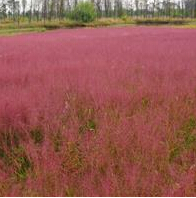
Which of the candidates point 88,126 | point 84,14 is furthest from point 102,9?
point 88,126

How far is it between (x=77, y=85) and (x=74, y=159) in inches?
115

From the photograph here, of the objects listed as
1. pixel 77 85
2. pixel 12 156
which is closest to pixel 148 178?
Answer: pixel 12 156

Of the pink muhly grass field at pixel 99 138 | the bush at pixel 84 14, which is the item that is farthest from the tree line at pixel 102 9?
the pink muhly grass field at pixel 99 138

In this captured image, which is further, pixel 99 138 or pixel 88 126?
pixel 88 126

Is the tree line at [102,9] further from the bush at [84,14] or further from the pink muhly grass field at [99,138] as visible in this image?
the pink muhly grass field at [99,138]

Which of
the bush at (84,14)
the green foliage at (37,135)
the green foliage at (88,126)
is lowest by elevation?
the green foliage at (37,135)

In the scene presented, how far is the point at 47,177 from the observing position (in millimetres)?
3043

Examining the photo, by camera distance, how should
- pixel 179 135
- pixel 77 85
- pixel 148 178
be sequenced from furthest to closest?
pixel 77 85 → pixel 179 135 → pixel 148 178

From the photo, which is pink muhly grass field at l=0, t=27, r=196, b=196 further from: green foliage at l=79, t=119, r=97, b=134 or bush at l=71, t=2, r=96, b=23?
bush at l=71, t=2, r=96, b=23

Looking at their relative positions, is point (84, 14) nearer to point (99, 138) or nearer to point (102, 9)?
point (102, 9)

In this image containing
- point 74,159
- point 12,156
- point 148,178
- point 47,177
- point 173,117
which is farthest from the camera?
point 173,117

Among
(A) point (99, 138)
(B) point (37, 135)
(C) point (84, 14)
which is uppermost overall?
(C) point (84, 14)

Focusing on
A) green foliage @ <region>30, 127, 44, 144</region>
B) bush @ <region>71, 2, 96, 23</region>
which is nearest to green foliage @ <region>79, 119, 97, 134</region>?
green foliage @ <region>30, 127, 44, 144</region>

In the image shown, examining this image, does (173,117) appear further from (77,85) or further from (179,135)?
(77,85)
